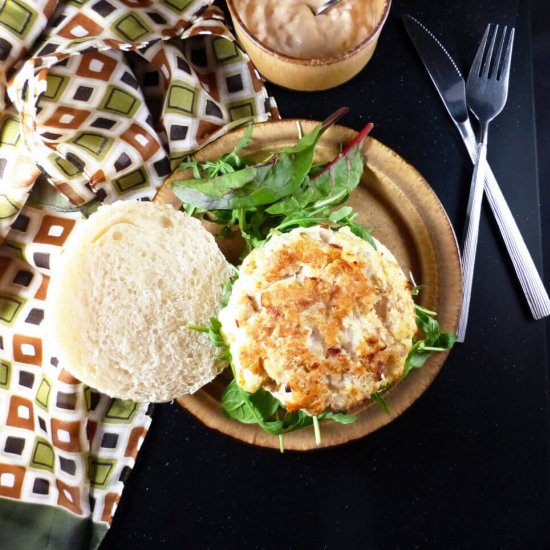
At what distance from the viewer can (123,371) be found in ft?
3.90

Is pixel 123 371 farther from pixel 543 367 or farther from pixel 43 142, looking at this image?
pixel 543 367

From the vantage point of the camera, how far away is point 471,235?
1.39 m

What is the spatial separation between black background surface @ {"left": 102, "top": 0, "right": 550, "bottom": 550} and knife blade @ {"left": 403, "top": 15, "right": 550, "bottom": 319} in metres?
0.02

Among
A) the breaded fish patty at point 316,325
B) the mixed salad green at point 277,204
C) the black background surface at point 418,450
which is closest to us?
the breaded fish patty at point 316,325

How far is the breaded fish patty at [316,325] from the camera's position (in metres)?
1.04

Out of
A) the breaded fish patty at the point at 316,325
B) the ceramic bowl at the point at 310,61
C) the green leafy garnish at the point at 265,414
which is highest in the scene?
the ceramic bowl at the point at 310,61

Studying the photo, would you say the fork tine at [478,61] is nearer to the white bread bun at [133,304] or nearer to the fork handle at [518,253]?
the fork handle at [518,253]

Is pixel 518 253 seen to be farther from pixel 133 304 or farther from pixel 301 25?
pixel 133 304

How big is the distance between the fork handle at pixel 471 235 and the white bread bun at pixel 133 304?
0.54m

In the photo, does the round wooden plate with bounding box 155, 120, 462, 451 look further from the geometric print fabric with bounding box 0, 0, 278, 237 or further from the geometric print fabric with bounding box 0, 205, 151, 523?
the geometric print fabric with bounding box 0, 205, 151, 523

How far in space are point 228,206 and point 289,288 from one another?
207 mm

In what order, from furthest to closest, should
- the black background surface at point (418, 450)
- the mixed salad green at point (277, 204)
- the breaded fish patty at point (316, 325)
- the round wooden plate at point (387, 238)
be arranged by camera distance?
the black background surface at point (418, 450)
the round wooden plate at point (387, 238)
the mixed salad green at point (277, 204)
the breaded fish patty at point (316, 325)

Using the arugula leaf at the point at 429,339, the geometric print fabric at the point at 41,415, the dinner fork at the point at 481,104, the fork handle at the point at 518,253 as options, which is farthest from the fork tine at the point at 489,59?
the geometric print fabric at the point at 41,415

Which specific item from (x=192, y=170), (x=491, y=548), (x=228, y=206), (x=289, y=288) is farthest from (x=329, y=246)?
(x=491, y=548)
